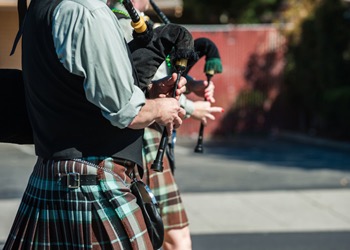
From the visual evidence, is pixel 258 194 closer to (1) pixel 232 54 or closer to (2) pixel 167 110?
(2) pixel 167 110

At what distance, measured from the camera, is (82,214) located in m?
2.83

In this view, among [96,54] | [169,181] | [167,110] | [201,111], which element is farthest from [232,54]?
[96,54]

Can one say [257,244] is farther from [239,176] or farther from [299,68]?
[299,68]

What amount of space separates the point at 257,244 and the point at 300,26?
35.2ft

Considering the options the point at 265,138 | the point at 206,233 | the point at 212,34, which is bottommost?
the point at 265,138

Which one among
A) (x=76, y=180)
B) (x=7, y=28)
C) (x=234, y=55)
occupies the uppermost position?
(x=76, y=180)

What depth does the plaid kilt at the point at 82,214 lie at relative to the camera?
2.84m

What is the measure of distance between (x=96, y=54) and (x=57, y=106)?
0.29 meters

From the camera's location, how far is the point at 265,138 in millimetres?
16969

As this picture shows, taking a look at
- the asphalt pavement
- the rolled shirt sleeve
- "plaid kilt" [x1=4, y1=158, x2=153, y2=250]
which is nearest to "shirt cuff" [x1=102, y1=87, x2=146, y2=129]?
the rolled shirt sleeve

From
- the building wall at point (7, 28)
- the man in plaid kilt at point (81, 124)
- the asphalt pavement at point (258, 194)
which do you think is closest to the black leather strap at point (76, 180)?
the man in plaid kilt at point (81, 124)

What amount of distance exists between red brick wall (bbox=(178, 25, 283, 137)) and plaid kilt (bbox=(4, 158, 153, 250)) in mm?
13481

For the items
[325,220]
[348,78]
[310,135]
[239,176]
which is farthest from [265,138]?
[325,220]

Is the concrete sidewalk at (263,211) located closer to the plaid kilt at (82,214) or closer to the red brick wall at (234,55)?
the plaid kilt at (82,214)
